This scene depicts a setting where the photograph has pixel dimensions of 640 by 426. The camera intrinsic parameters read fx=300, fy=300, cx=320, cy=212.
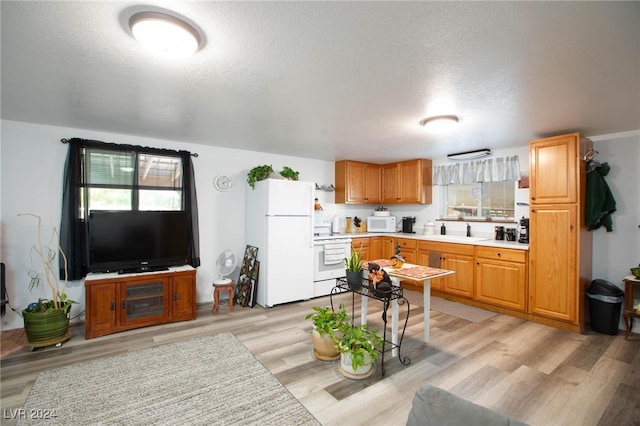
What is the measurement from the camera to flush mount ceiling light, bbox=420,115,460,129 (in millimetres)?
3041

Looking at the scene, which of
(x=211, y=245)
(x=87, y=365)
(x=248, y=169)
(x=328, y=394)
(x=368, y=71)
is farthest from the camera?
(x=248, y=169)

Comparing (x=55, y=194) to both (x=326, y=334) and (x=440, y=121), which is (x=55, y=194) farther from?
(x=440, y=121)

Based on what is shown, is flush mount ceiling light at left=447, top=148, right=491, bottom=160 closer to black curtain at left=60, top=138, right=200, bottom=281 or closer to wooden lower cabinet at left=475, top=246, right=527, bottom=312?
wooden lower cabinet at left=475, top=246, right=527, bottom=312

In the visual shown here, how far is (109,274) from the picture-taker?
343 centimetres

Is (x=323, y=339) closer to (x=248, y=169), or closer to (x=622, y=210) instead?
(x=248, y=169)

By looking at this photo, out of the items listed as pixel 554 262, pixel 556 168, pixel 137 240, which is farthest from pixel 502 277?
pixel 137 240

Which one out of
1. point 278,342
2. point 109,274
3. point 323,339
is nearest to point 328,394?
point 323,339

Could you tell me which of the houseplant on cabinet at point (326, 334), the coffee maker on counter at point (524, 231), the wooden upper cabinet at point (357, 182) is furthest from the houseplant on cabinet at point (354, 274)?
the wooden upper cabinet at point (357, 182)

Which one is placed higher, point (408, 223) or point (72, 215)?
point (72, 215)

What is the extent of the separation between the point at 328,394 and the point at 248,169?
3.52m

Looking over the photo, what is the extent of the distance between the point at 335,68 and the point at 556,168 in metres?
3.11

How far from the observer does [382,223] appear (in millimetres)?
5879

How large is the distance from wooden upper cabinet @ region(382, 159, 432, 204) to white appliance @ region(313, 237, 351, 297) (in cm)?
156

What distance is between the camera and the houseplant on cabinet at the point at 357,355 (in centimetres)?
241
